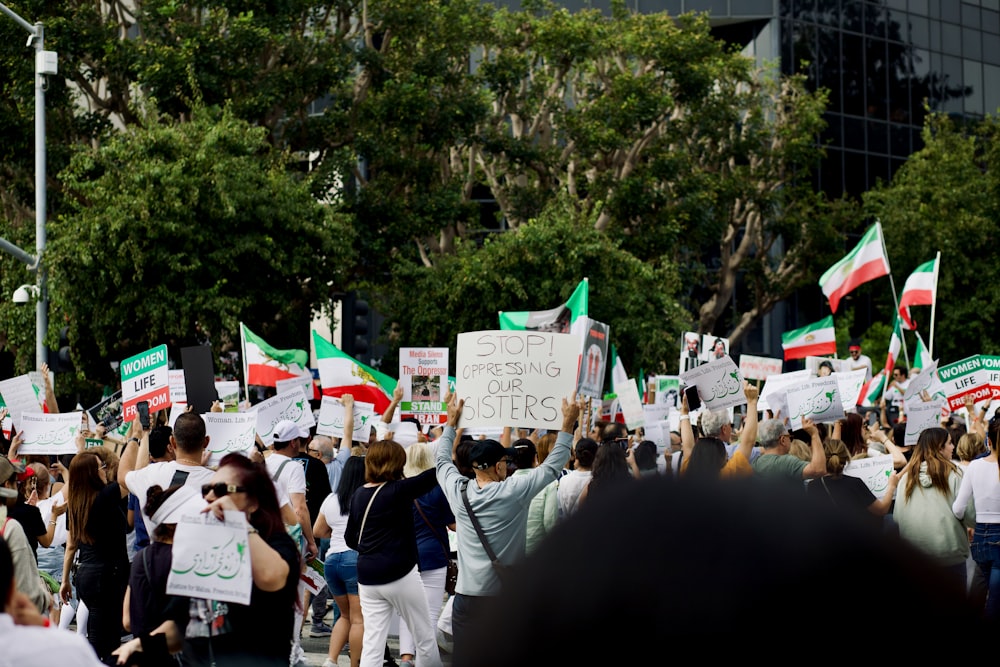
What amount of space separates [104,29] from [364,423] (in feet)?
45.4

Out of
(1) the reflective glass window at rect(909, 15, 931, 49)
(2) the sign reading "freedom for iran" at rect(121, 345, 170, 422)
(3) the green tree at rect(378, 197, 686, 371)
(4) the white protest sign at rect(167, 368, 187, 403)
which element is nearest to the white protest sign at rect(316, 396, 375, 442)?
Answer: (2) the sign reading "freedom for iran" at rect(121, 345, 170, 422)

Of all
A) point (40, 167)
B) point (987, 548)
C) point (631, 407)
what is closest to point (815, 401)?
point (987, 548)

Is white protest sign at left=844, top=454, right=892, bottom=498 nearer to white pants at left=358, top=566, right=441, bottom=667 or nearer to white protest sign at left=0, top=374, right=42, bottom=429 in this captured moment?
white pants at left=358, top=566, right=441, bottom=667

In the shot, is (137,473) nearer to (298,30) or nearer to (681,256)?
(298,30)

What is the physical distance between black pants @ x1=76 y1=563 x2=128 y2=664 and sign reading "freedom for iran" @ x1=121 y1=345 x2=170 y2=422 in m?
4.81

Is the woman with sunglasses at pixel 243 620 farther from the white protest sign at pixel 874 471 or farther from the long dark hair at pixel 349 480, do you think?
the white protest sign at pixel 874 471

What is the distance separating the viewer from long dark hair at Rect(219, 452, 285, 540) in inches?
213

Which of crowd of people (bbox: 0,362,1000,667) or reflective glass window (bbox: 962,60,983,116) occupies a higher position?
reflective glass window (bbox: 962,60,983,116)

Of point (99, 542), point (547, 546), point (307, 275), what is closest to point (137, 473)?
point (99, 542)

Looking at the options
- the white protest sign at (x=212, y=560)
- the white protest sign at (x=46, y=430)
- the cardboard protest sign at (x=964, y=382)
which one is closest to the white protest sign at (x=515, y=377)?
the white protest sign at (x=212, y=560)

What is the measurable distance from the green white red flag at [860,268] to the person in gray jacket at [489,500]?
16.6 meters

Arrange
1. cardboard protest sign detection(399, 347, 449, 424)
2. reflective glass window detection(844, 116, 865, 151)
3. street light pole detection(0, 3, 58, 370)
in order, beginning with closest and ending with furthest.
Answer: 1. cardboard protest sign detection(399, 347, 449, 424)
2. street light pole detection(0, 3, 58, 370)
3. reflective glass window detection(844, 116, 865, 151)

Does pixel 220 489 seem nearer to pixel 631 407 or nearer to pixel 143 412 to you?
pixel 143 412

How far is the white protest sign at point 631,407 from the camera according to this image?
1531cm
